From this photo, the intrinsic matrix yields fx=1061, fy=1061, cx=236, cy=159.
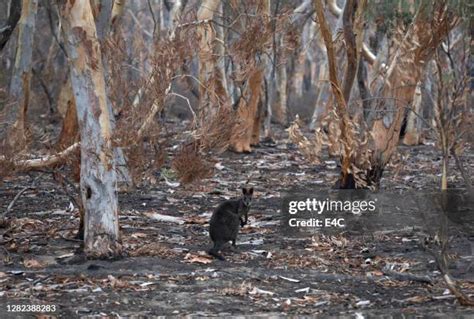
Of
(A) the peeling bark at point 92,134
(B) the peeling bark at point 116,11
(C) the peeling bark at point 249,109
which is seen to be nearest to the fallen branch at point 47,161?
(A) the peeling bark at point 92,134

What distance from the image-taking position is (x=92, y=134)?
38.6ft

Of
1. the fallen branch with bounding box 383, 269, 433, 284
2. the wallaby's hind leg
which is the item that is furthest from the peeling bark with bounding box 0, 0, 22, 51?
the fallen branch with bounding box 383, 269, 433, 284

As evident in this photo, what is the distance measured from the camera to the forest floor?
10.2 metres

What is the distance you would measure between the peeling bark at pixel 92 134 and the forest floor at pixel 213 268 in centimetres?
35

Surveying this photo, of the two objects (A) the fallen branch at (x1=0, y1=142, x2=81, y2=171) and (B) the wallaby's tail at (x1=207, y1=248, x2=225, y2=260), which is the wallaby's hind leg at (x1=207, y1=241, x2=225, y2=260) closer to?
(B) the wallaby's tail at (x1=207, y1=248, x2=225, y2=260)

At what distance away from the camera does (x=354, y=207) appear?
612 inches

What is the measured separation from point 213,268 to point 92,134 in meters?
2.00

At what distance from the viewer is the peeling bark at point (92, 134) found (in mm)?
11680

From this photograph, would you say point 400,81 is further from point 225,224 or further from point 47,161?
point 47,161

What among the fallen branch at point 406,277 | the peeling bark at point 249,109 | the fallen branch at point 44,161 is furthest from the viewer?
the peeling bark at point 249,109

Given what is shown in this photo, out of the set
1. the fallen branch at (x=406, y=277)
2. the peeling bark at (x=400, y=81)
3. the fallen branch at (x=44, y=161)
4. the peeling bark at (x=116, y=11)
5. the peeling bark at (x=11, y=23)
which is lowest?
the fallen branch at (x=406, y=277)

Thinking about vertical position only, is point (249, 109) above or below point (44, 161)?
above

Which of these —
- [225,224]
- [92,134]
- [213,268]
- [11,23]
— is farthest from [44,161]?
[11,23]

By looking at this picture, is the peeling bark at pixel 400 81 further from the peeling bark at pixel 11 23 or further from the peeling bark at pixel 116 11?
the peeling bark at pixel 116 11
